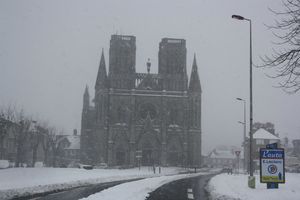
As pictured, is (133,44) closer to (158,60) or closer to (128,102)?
(158,60)

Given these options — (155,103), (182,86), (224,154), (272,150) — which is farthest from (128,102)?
(224,154)

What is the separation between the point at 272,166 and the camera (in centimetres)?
2031

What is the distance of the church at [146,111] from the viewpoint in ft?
269

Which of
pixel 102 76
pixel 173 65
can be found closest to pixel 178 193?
A: pixel 102 76

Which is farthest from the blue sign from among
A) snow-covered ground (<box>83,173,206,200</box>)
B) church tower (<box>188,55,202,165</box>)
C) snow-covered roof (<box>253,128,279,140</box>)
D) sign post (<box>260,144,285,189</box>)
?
snow-covered roof (<box>253,128,279,140</box>)

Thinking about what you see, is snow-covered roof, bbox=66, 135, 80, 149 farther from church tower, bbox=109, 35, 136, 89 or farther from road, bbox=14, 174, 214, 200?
road, bbox=14, 174, 214, 200

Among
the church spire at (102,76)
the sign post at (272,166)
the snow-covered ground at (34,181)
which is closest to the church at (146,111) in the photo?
the church spire at (102,76)

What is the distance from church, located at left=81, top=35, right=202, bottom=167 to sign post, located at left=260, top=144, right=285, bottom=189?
6094 centimetres

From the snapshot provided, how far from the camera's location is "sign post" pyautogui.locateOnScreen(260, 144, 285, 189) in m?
20.2

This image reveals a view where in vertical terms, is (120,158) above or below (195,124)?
below

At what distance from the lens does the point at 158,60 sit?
89.6 metres

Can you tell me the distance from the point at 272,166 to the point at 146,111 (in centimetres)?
6549

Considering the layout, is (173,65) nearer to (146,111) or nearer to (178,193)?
(146,111)

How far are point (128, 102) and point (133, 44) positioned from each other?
11.8 meters
